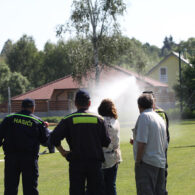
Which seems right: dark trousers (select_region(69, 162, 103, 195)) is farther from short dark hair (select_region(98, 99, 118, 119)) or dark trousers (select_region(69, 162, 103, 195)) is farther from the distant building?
the distant building

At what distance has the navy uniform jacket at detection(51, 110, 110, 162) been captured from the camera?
20.5ft

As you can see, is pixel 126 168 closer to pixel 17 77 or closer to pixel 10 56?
pixel 17 77

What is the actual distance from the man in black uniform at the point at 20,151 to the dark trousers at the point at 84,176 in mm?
1223

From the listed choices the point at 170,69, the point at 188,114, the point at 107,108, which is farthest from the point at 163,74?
Answer: the point at 107,108

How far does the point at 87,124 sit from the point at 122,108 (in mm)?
43994

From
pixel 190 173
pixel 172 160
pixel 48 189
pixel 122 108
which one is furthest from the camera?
pixel 122 108

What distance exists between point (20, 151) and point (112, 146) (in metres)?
1.47

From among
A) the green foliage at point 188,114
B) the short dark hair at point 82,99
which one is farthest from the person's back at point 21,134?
the green foliage at point 188,114

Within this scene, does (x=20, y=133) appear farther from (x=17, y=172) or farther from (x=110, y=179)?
(x=110, y=179)

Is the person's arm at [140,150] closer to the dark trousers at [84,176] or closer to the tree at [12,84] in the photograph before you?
the dark trousers at [84,176]

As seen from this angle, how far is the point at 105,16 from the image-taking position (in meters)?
40.4

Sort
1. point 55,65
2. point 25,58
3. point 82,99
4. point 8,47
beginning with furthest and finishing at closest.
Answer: point 8,47 < point 55,65 < point 25,58 < point 82,99

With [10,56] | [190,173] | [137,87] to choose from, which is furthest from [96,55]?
[10,56]

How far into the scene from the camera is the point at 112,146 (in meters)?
7.29
